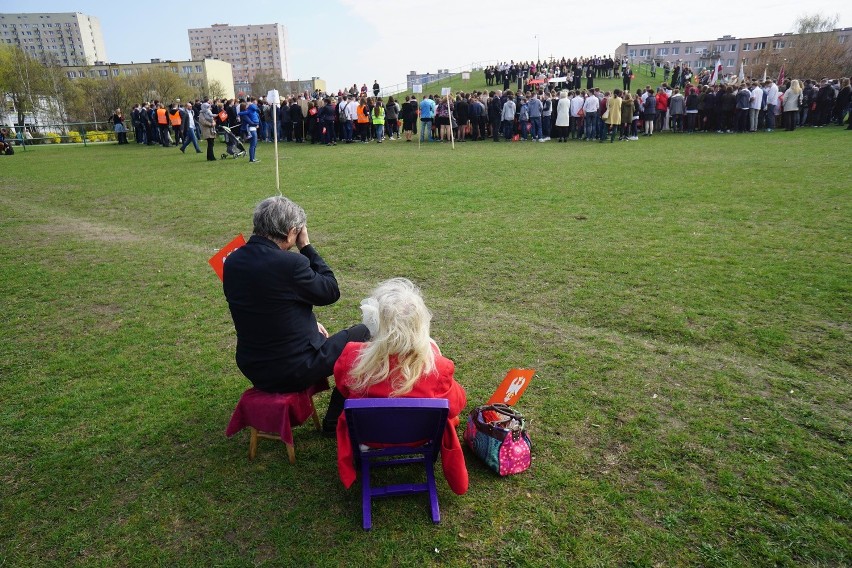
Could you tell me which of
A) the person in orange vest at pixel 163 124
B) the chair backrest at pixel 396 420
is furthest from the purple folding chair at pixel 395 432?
the person in orange vest at pixel 163 124

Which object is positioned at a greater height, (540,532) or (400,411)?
(400,411)

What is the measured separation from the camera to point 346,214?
10.2 m

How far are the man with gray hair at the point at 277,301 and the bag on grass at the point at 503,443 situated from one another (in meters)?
1.07

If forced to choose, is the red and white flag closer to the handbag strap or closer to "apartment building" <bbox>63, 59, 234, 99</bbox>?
the handbag strap

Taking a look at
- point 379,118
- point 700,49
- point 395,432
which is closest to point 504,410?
point 395,432

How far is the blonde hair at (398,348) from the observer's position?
9.41 ft

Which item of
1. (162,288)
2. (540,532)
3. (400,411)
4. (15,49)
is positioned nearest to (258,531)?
(400,411)

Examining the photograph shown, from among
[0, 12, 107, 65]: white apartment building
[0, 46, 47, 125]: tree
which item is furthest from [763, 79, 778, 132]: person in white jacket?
[0, 12, 107, 65]: white apartment building

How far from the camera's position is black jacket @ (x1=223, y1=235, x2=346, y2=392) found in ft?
10.8

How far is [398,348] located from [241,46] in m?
179

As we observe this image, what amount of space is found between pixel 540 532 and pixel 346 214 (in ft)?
26.3

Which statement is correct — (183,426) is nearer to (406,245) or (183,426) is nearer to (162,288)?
(162,288)

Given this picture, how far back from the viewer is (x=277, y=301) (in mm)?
3303

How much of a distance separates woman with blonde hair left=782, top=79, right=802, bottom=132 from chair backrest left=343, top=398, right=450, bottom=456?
74.2 feet
